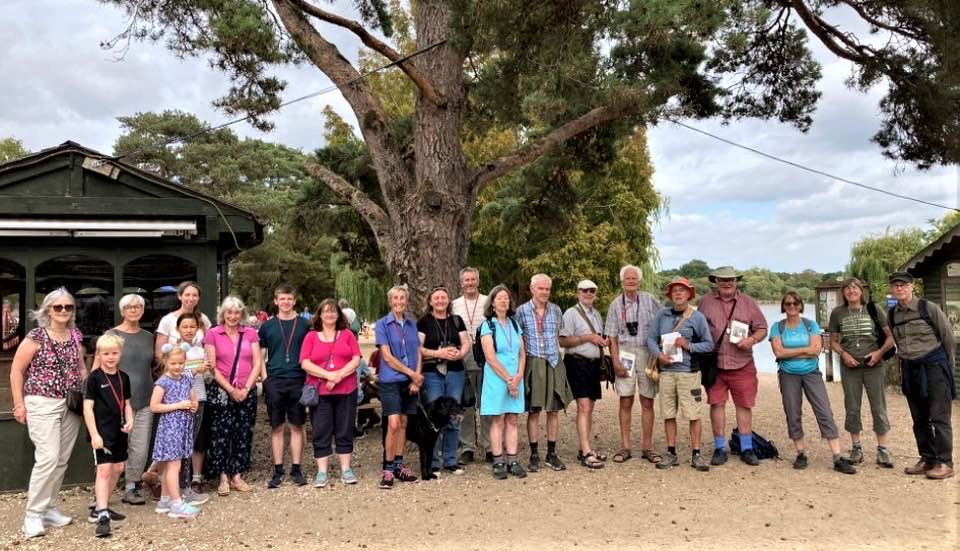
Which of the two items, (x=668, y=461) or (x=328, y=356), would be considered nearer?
(x=328, y=356)

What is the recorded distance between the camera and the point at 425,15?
26.9 feet

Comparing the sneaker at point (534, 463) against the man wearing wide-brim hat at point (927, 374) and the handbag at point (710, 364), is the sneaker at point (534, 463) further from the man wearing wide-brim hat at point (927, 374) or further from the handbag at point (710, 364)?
the man wearing wide-brim hat at point (927, 374)

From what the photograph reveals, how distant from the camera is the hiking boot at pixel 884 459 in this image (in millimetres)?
5871

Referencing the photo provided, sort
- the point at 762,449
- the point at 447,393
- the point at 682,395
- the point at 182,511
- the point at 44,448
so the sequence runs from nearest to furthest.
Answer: the point at 44,448 < the point at 182,511 < the point at 447,393 < the point at 682,395 < the point at 762,449

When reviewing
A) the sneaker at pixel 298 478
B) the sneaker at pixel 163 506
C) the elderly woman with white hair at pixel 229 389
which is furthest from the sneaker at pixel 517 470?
the sneaker at pixel 163 506

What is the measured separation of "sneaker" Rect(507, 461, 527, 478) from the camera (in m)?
5.61

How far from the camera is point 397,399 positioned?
5469 mm

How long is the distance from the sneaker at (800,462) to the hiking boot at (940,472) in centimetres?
95

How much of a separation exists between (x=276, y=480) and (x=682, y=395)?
3.60 m

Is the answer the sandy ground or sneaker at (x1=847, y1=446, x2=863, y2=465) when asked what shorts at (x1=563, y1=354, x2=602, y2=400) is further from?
sneaker at (x1=847, y1=446, x2=863, y2=465)

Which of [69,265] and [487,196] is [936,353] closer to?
[69,265]

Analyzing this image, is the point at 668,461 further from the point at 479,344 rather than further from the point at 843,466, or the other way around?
the point at 479,344

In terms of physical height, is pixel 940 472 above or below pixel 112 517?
below

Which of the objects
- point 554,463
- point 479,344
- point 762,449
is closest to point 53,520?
point 479,344
